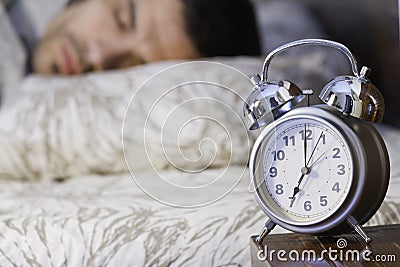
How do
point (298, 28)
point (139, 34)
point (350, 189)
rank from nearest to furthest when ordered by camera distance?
1. point (350, 189)
2. point (139, 34)
3. point (298, 28)

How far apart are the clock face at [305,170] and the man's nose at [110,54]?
128cm

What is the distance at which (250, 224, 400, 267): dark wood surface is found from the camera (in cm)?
97

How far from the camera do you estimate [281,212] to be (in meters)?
1.05

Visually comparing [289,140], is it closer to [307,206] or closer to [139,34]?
[307,206]

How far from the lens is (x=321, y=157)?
104 centimetres

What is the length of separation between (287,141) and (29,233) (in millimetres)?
593

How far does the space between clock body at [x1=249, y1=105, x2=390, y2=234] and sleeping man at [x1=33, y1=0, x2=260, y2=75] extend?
124 centimetres

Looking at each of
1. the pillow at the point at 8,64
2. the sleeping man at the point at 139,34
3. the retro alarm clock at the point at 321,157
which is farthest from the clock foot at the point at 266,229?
the pillow at the point at 8,64

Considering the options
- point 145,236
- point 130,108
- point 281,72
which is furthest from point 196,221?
point 281,72

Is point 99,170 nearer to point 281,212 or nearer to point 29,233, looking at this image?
point 29,233

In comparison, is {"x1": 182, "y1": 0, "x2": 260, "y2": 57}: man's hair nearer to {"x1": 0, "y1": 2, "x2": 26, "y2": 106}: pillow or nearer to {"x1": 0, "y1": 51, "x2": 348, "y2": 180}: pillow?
{"x1": 0, "y1": 51, "x2": 348, "y2": 180}: pillow

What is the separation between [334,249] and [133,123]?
3.09 feet

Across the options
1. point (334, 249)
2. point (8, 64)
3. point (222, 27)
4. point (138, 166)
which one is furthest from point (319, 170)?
point (8, 64)

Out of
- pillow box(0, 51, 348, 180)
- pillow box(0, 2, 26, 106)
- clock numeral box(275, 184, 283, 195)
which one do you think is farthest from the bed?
clock numeral box(275, 184, 283, 195)
